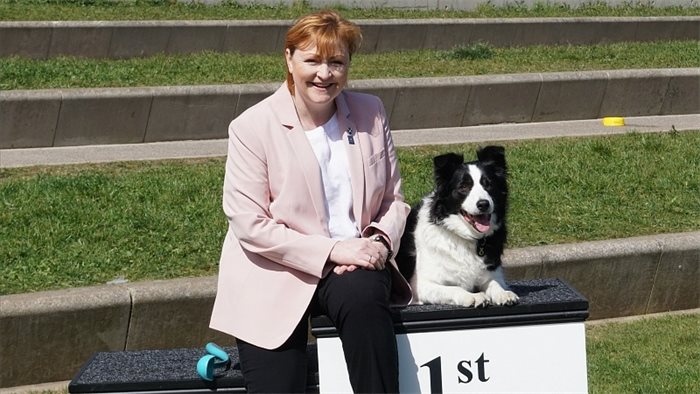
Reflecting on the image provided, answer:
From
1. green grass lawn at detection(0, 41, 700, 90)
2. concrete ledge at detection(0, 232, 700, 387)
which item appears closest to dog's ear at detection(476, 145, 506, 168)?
concrete ledge at detection(0, 232, 700, 387)

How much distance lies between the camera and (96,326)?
6.38 meters

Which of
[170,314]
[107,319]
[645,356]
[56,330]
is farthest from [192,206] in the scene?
[645,356]

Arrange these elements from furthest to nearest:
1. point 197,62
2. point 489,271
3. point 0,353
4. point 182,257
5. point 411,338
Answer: point 197,62 → point 182,257 → point 0,353 → point 489,271 → point 411,338

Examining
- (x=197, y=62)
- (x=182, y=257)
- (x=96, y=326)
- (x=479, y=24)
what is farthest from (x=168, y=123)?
(x=479, y=24)

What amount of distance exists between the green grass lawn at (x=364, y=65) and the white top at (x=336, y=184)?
7.20m

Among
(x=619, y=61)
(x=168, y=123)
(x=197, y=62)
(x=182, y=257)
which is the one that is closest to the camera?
(x=182, y=257)

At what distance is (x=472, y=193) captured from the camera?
194 inches

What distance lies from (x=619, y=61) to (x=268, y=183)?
1067 centimetres

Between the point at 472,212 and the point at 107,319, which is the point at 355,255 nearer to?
the point at 472,212

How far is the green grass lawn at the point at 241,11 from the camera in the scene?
15.5 metres

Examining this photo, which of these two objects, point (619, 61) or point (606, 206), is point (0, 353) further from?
point (619, 61)

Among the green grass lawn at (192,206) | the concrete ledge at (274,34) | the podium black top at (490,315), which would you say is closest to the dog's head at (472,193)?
the podium black top at (490,315)

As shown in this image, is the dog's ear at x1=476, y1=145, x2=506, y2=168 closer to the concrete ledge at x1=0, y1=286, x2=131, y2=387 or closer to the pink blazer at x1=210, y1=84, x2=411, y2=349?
the pink blazer at x1=210, y1=84, x2=411, y2=349

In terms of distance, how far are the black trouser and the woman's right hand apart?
31 millimetres
